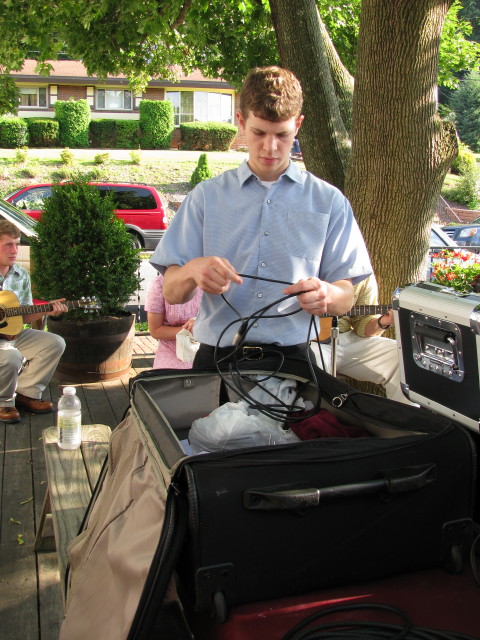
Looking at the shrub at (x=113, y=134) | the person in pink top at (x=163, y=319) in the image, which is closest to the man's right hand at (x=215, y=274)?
the person in pink top at (x=163, y=319)

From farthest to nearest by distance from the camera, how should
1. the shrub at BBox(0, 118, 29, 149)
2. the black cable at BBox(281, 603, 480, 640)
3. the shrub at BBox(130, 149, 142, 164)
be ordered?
1. the shrub at BBox(0, 118, 29, 149)
2. the shrub at BBox(130, 149, 142, 164)
3. the black cable at BBox(281, 603, 480, 640)

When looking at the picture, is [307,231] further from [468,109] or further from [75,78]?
[468,109]

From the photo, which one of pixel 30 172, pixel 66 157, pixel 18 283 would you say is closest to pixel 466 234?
pixel 18 283

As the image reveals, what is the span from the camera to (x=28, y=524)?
3311 millimetres

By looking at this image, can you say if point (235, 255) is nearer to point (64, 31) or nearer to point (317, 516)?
point (317, 516)

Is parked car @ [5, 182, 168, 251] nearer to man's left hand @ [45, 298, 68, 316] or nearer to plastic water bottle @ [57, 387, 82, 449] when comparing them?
man's left hand @ [45, 298, 68, 316]

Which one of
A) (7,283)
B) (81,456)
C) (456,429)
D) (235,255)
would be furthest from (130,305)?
(456,429)

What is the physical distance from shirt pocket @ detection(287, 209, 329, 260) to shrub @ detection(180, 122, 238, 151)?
32.1 m

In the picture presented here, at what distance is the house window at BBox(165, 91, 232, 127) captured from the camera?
3831 centimetres

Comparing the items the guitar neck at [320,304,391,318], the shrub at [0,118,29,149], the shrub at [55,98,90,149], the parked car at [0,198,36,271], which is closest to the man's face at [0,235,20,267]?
the guitar neck at [320,304,391,318]

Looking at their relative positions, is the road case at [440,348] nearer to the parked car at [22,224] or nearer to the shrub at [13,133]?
the parked car at [22,224]

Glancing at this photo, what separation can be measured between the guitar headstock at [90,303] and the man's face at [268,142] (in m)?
3.86

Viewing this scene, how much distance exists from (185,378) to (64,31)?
7.72 meters

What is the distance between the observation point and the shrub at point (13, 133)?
30.7 m
